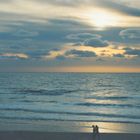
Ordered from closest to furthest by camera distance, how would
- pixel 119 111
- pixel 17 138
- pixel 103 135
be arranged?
pixel 17 138
pixel 103 135
pixel 119 111

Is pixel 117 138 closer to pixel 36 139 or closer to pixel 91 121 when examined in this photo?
pixel 36 139

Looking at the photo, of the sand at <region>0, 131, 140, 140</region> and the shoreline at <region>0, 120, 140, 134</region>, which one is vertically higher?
the shoreline at <region>0, 120, 140, 134</region>

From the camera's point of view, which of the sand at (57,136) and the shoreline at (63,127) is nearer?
the sand at (57,136)

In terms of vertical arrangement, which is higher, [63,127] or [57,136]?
[63,127]

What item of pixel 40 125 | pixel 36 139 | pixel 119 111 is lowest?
pixel 36 139

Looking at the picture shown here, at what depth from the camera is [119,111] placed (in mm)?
32031

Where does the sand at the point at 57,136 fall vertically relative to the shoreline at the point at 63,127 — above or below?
below

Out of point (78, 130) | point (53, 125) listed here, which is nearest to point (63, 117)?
point (53, 125)

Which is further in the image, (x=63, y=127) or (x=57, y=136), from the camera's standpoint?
(x=63, y=127)

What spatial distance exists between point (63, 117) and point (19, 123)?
14.0 ft

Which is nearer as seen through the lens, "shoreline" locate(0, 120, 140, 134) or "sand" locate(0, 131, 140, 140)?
"sand" locate(0, 131, 140, 140)

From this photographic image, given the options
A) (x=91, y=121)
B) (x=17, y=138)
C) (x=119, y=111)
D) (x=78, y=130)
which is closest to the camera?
(x=17, y=138)

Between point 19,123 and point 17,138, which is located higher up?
point 19,123

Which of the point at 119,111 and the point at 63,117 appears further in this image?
the point at 119,111
